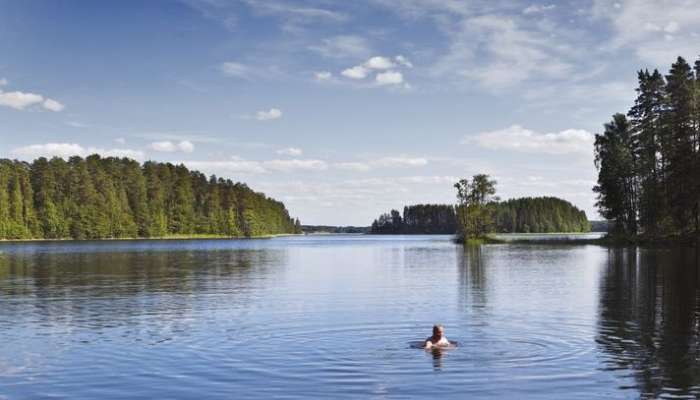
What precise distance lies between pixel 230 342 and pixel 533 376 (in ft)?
40.5

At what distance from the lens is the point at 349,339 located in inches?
1133

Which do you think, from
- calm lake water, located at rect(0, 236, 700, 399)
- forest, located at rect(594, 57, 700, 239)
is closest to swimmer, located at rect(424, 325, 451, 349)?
calm lake water, located at rect(0, 236, 700, 399)

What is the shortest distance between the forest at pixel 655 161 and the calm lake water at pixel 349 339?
4418 centimetres

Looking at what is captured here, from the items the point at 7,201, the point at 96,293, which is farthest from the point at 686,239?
the point at 7,201

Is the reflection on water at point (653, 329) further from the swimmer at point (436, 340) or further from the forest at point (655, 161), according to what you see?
the forest at point (655, 161)

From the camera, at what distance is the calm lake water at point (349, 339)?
810 inches

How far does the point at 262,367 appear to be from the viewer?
2334cm

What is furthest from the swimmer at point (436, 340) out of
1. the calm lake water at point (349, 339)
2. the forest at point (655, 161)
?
the forest at point (655, 161)

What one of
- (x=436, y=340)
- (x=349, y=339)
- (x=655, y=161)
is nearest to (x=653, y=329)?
(x=436, y=340)

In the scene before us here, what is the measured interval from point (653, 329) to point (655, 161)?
85637 mm

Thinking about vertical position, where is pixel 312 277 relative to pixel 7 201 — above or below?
below

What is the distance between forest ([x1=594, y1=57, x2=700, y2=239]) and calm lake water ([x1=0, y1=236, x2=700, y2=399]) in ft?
145

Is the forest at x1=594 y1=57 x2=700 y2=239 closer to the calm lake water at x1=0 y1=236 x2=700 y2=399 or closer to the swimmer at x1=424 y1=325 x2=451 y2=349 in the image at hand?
the calm lake water at x1=0 y1=236 x2=700 y2=399

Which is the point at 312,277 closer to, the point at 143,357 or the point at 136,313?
the point at 136,313
